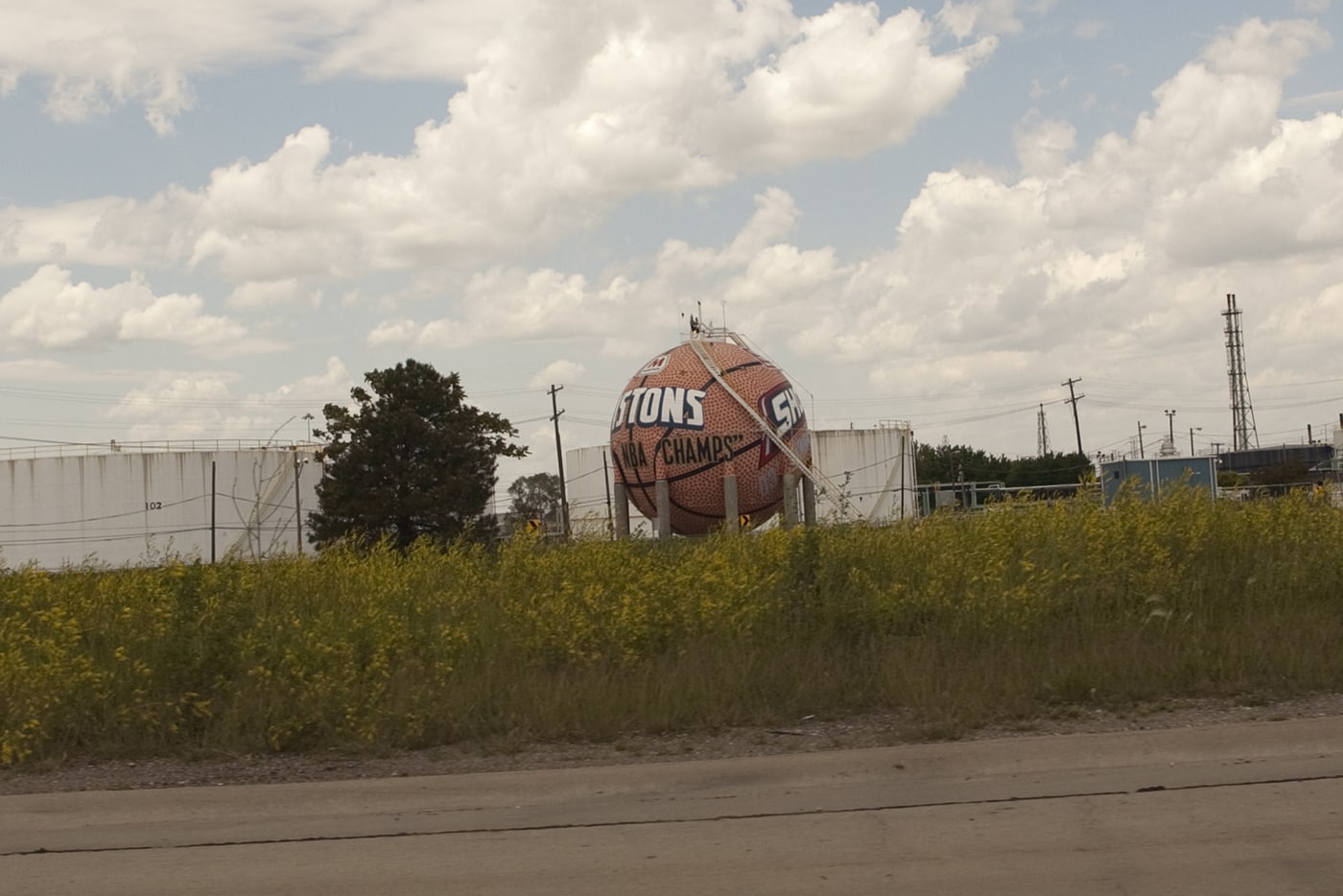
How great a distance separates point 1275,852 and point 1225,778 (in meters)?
1.39

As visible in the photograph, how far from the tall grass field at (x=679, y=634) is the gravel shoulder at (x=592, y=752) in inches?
7.4

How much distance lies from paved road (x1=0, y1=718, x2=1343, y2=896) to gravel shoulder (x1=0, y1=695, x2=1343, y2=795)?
42cm

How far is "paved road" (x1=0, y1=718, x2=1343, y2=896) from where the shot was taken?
5855mm

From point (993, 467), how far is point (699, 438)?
76.2 metres

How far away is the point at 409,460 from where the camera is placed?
4556cm

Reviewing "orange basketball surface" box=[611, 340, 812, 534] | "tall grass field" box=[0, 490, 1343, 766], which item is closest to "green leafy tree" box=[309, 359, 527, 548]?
"orange basketball surface" box=[611, 340, 812, 534]

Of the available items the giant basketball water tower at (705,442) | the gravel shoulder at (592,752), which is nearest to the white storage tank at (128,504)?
the giant basketball water tower at (705,442)

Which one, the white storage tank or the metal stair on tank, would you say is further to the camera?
the white storage tank

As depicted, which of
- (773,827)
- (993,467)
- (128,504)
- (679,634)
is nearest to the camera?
(773,827)

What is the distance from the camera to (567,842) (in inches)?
261

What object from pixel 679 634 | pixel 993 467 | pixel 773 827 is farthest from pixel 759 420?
pixel 993 467

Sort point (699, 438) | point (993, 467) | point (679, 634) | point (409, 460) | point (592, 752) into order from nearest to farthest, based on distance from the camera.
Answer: point (592, 752)
point (679, 634)
point (699, 438)
point (409, 460)
point (993, 467)

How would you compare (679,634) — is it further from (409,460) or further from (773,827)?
(409,460)

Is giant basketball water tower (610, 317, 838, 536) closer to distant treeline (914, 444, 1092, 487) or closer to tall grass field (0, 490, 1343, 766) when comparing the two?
tall grass field (0, 490, 1343, 766)
